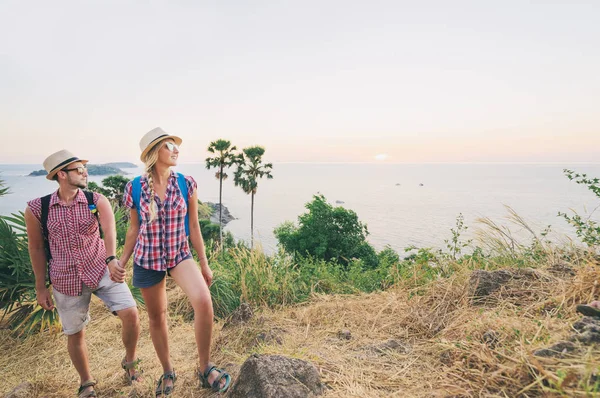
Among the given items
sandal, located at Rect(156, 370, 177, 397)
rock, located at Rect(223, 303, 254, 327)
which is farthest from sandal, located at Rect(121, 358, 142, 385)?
rock, located at Rect(223, 303, 254, 327)

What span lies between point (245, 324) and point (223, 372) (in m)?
1.13

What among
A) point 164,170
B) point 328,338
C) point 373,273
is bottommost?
point 373,273

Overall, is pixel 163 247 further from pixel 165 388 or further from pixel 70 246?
pixel 165 388

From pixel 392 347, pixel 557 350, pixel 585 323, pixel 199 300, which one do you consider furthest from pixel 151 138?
pixel 585 323

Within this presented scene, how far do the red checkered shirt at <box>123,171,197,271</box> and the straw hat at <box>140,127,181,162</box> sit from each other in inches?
7.8

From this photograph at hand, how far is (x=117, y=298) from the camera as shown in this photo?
8.82 ft

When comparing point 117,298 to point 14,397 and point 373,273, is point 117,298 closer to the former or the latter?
point 14,397

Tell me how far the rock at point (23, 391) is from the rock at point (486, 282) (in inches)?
142

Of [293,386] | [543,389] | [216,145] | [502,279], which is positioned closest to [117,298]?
[293,386]

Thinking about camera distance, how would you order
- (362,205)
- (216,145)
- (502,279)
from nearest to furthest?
1. (502,279)
2. (216,145)
3. (362,205)

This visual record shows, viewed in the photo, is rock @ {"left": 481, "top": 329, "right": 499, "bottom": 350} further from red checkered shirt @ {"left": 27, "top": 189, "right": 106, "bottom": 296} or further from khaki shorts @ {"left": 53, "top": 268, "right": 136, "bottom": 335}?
red checkered shirt @ {"left": 27, "top": 189, "right": 106, "bottom": 296}

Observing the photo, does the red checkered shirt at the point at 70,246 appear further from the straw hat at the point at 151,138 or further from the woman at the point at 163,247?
the straw hat at the point at 151,138

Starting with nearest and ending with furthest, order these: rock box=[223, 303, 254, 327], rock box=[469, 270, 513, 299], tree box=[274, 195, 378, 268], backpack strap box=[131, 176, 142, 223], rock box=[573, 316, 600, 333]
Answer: rock box=[573, 316, 600, 333]
backpack strap box=[131, 176, 142, 223]
rock box=[469, 270, 513, 299]
rock box=[223, 303, 254, 327]
tree box=[274, 195, 378, 268]

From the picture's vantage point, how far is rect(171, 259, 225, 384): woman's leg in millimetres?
2359
